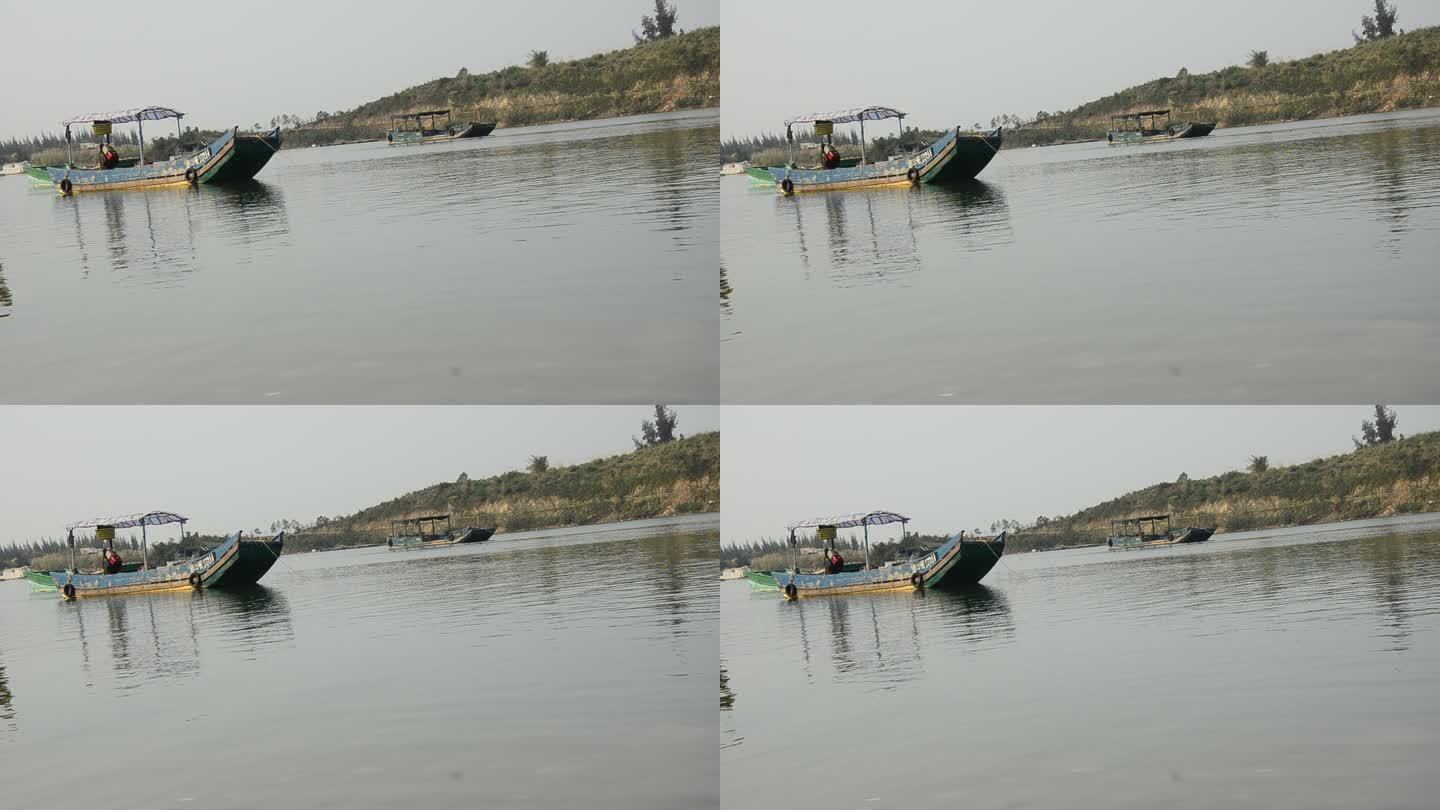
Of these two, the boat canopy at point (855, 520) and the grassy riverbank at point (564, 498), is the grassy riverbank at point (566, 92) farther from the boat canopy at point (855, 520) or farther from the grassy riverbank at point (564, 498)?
the boat canopy at point (855, 520)

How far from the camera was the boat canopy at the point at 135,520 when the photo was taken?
28547 mm

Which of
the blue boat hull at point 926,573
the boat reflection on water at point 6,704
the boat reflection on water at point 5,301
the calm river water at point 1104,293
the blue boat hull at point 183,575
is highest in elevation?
the boat reflection on water at point 5,301

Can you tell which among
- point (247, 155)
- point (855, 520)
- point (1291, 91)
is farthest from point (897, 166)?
point (1291, 91)

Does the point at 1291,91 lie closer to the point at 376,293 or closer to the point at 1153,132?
the point at 1153,132

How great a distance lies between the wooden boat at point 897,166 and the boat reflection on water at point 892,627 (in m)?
10.7

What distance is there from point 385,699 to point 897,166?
23309 millimetres

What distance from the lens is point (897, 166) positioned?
35188 millimetres

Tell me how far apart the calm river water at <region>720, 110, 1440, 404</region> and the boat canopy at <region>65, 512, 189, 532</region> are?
1224cm

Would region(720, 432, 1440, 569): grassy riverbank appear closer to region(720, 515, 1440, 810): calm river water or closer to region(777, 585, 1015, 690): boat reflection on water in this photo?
region(777, 585, 1015, 690): boat reflection on water

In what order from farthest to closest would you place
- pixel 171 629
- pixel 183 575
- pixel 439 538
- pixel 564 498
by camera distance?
pixel 564 498 → pixel 439 538 → pixel 183 575 → pixel 171 629

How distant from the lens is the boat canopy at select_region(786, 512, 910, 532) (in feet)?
83.4

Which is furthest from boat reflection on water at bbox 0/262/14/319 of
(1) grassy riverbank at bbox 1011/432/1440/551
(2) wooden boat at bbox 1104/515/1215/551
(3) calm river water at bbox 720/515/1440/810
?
(1) grassy riverbank at bbox 1011/432/1440/551

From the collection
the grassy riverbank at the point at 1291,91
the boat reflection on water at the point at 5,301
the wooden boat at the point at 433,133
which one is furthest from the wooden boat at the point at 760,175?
the grassy riverbank at the point at 1291,91

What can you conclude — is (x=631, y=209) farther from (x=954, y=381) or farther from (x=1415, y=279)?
(x=1415, y=279)
